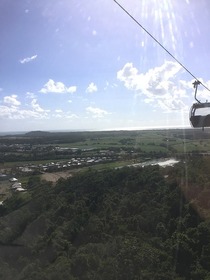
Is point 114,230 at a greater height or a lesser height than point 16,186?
greater

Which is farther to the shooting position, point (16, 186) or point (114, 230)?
point (16, 186)

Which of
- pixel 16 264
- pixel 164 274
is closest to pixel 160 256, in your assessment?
pixel 164 274

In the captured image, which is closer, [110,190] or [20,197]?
[110,190]

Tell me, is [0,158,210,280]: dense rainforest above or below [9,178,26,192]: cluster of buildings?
above

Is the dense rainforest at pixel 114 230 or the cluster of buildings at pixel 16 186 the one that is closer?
the dense rainforest at pixel 114 230

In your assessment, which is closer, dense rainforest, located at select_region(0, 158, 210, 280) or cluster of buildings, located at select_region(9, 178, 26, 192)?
dense rainforest, located at select_region(0, 158, 210, 280)

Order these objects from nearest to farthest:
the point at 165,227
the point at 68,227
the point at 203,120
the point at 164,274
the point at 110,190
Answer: the point at 203,120 → the point at 164,274 → the point at 165,227 → the point at 68,227 → the point at 110,190

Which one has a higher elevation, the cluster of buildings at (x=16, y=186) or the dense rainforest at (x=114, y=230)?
the dense rainforest at (x=114, y=230)

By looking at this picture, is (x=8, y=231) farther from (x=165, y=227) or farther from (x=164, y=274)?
(x=164, y=274)
